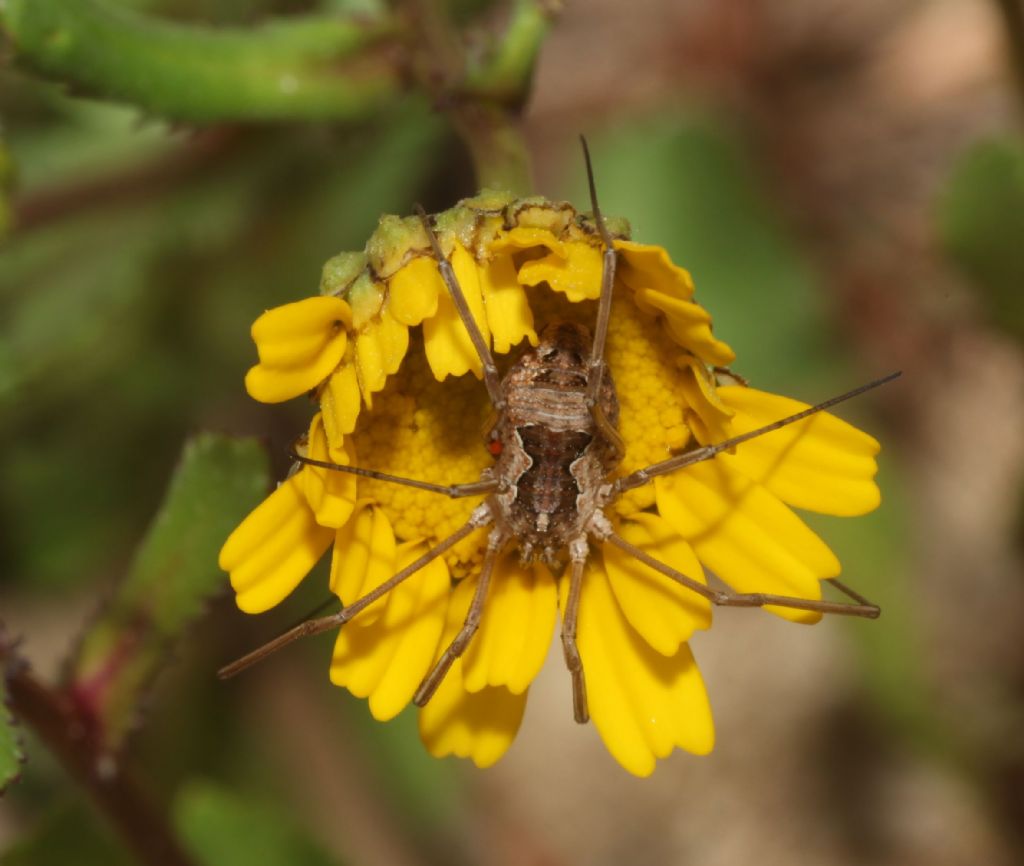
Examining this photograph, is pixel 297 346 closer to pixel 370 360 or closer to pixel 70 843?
pixel 370 360

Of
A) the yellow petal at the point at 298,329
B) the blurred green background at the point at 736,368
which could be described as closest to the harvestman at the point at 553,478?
the yellow petal at the point at 298,329

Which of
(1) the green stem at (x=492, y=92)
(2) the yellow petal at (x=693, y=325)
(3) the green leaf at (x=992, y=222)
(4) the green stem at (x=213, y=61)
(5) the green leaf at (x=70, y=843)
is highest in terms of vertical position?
(4) the green stem at (x=213, y=61)

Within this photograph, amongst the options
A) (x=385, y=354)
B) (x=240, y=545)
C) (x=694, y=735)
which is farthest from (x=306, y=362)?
(x=694, y=735)

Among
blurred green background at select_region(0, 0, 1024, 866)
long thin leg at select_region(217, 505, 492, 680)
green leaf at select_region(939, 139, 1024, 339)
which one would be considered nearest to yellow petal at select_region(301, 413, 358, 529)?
long thin leg at select_region(217, 505, 492, 680)

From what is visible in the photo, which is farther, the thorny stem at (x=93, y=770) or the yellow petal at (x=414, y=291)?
the thorny stem at (x=93, y=770)

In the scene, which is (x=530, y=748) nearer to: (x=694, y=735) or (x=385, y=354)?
(x=694, y=735)

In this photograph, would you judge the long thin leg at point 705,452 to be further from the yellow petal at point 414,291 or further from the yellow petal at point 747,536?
the yellow petal at point 414,291
